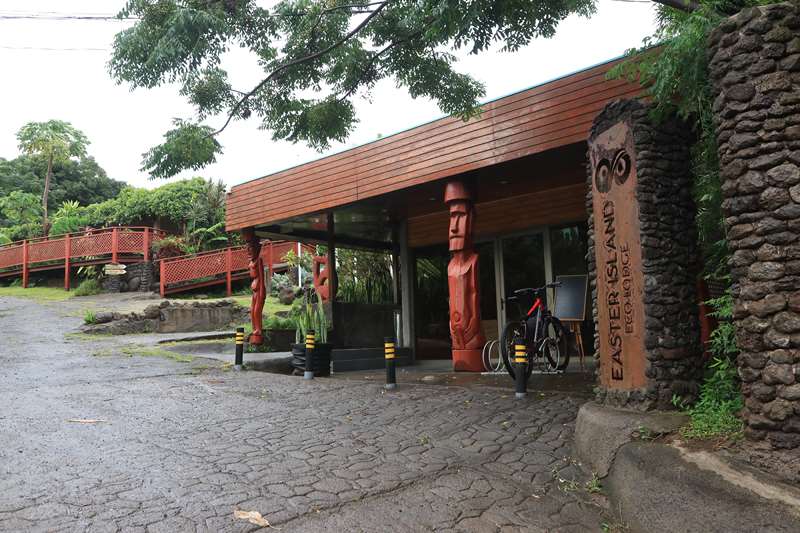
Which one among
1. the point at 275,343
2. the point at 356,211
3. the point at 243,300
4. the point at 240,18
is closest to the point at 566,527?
the point at 240,18

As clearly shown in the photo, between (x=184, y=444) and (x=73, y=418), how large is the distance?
1.71 m

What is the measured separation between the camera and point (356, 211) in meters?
11.2

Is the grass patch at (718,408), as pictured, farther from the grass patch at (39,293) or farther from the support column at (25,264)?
the support column at (25,264)

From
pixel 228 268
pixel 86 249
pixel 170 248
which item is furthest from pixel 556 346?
pixel 86 249

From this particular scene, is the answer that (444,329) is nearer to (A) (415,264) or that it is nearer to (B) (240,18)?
(A) (415,264)

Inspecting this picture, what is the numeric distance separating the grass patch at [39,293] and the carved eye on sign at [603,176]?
69.2 feet

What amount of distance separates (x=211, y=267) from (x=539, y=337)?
16866mm

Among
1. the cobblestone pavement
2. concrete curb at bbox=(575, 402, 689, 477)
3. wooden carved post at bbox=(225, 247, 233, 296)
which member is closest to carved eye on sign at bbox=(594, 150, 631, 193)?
concrete curb at bbox=(575, 402, 689, 477)

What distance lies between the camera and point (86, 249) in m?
23.2

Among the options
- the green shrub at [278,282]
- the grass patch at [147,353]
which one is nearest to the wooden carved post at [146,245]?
the green shrub at [278,282]

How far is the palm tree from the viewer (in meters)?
32.7

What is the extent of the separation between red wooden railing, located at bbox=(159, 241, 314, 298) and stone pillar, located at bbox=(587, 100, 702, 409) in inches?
671

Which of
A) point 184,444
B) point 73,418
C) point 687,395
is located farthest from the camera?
point 73,418

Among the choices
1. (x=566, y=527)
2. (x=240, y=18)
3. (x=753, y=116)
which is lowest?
(x=566, y=527)
